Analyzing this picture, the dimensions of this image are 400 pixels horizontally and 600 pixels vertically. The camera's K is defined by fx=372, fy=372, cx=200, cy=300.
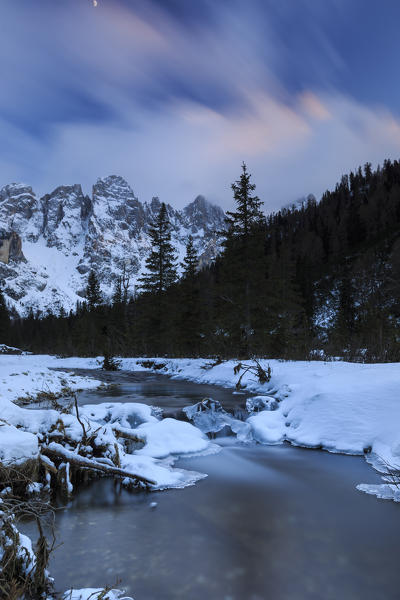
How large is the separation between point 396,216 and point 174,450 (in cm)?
6980

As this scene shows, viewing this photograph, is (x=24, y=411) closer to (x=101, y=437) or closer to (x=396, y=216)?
(x=101, y=437)

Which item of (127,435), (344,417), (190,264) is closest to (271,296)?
(190,264)

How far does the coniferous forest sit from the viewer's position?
72.4 feet

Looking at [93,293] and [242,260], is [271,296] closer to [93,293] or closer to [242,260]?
[242,260]

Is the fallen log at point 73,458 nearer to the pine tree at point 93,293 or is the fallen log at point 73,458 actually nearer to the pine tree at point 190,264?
the pine tree at point 190,264

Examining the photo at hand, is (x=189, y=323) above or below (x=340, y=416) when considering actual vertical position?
above

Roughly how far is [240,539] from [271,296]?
22488 millimetres

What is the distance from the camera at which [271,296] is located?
25.9 meters

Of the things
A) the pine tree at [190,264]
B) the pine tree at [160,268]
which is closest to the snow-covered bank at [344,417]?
the pine tree at [190,264]

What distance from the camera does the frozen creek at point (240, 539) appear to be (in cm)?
323

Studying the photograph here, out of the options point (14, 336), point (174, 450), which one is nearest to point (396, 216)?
point (174, 450)

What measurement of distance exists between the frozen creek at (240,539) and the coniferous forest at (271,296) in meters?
11.6

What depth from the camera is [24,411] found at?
22.3ft

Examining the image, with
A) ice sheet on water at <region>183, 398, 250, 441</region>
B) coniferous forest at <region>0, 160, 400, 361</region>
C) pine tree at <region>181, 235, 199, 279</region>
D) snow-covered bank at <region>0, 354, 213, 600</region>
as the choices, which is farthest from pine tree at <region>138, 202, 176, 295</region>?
snow-covered bank at <region>0, 354, 213, 600</region>
